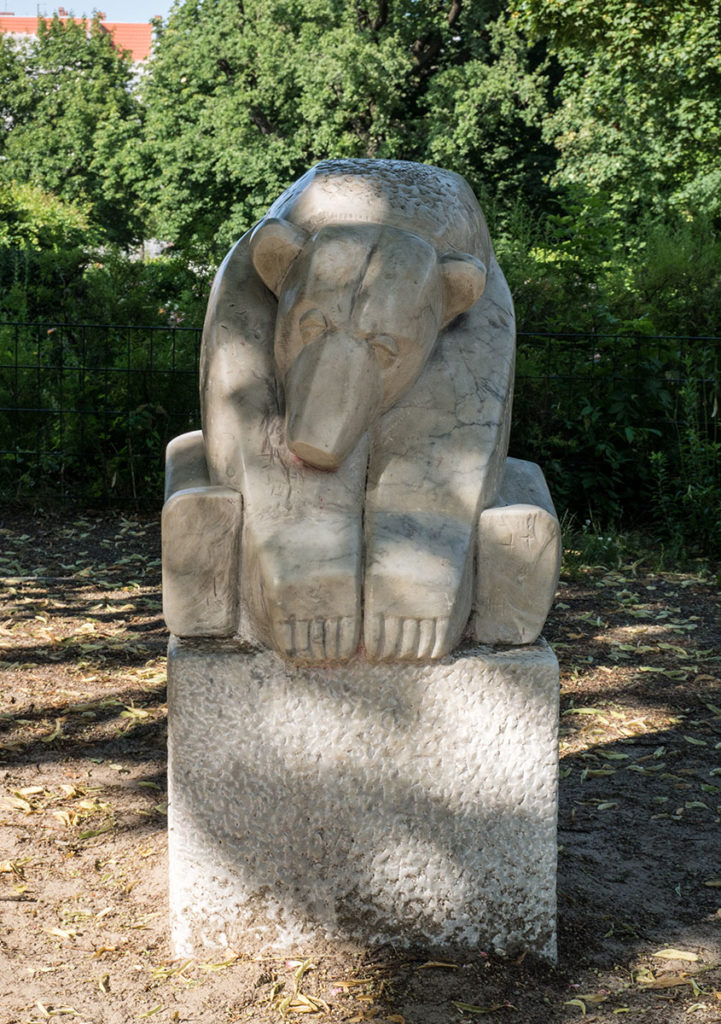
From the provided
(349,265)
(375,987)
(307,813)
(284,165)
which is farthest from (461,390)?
(284,165)

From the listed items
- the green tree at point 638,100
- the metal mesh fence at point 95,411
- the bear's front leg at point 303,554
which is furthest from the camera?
the green tree at point 638,100

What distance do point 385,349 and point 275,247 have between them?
0.35 m

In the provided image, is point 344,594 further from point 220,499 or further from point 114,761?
point 114,761

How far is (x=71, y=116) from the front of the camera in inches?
1403

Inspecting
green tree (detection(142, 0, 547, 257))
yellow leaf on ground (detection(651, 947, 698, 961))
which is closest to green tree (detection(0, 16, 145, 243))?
green tree (detection(142, 0, 547, 257))

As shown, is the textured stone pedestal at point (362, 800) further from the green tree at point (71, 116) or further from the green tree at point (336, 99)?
the green tree at point (71, 116)

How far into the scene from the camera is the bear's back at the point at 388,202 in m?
2.54

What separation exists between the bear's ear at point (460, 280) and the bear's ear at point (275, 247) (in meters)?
0.34

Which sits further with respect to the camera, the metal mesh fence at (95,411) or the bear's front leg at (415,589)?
the metal mesh fence at (95,411)

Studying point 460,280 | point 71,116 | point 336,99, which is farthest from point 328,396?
point 71,116

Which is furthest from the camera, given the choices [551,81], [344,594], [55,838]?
[551,81]

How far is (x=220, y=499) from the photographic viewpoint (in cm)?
237

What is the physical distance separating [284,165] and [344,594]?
22.2 m

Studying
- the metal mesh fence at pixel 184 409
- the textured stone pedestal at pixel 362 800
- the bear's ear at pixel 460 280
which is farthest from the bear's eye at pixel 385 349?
the metal mesh fence at pixel 184 409
